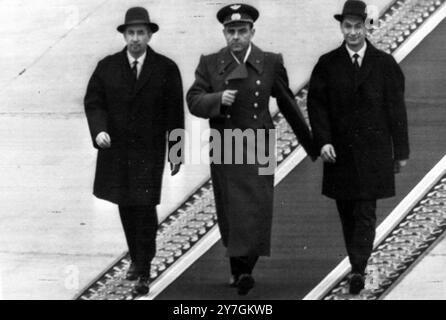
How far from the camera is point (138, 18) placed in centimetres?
788

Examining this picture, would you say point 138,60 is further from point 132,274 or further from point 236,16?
point 132,274

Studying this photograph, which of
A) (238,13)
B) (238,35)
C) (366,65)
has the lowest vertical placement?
(366,65)

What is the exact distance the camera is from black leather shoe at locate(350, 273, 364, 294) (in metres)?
7.84

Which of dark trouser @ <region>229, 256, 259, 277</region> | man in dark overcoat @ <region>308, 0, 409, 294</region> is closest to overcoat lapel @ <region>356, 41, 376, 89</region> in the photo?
man in dark overcoat @ <region>308, 0, 409, 294</region>

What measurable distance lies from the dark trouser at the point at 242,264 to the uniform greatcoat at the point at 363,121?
1.88ft

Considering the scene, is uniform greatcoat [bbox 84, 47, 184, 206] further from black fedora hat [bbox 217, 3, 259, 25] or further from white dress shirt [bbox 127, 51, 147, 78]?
black fedora hat [bbox 217, 3, 259, 25]

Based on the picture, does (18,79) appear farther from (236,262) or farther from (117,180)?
(236,262)

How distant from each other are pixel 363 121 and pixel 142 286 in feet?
4.96

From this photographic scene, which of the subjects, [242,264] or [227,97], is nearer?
[227,97]

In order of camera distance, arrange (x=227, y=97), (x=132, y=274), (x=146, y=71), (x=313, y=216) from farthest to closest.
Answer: (x=313, y=216) → (x=132, y=274) → (x=146, y=71) → (x=227, y=97)

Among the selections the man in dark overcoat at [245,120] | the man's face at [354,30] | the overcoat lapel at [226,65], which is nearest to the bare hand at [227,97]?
the man in dark overcoat at [245,120]

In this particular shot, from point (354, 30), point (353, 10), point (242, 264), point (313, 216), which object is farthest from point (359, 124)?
point (242, 264)

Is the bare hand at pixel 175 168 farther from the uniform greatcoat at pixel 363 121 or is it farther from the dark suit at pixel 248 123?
the uniform greatcoat at pixel 363 121

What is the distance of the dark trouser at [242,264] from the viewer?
783cm
